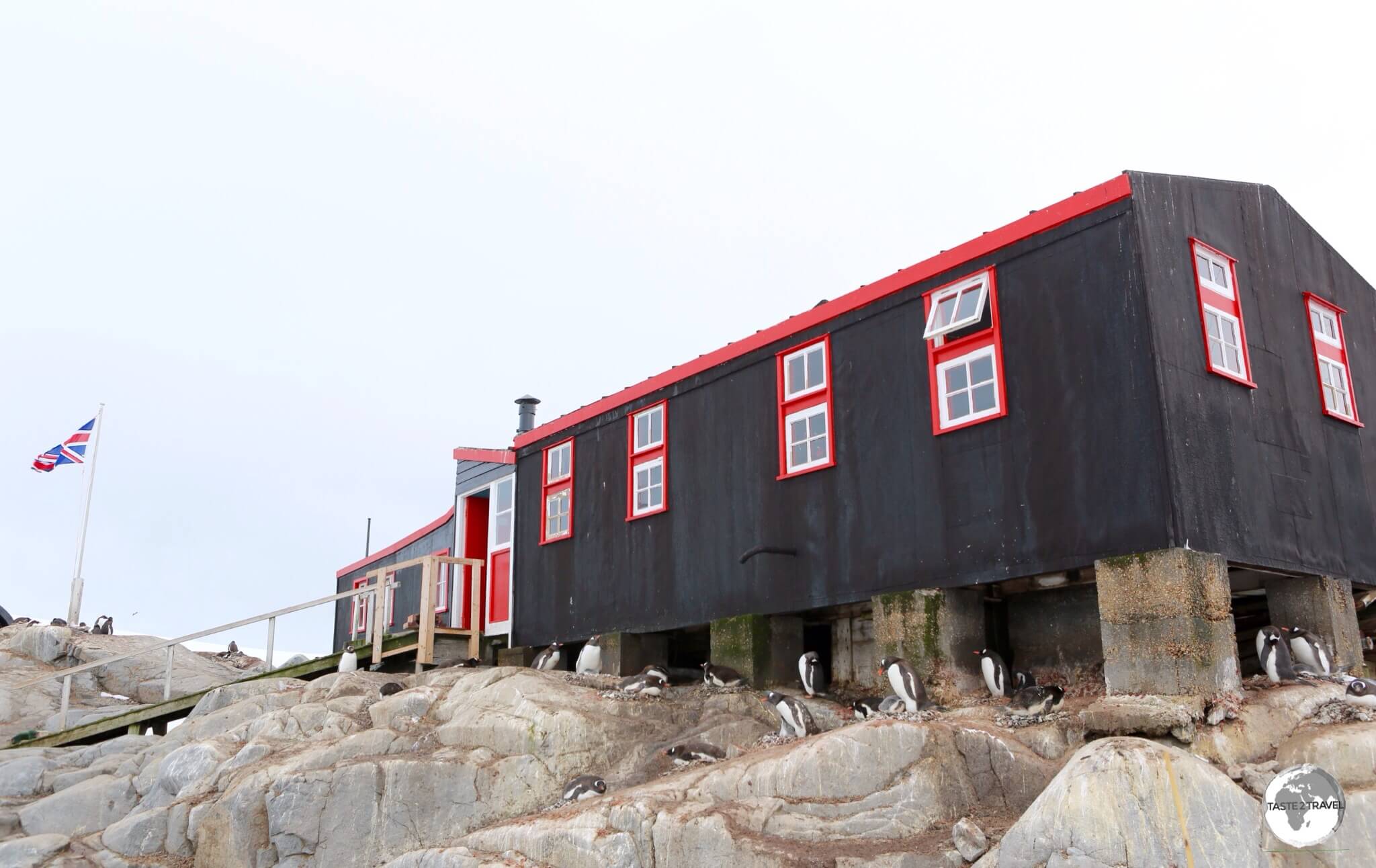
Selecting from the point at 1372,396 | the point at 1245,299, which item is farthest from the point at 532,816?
the point at 1372,396

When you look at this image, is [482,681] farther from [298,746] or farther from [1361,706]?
[1361,706]

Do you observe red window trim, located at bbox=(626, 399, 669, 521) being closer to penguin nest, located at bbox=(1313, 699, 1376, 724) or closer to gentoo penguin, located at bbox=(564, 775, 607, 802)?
gentoo penguin, located at bbox=(564, 775, 607, 802)

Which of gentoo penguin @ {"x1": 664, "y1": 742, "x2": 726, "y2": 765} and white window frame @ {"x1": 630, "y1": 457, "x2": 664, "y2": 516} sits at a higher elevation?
white window frame @ {"x1": 630, "y1": 457, "x2": 664, "y2": 516}

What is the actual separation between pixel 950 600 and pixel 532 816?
5554 millimetres

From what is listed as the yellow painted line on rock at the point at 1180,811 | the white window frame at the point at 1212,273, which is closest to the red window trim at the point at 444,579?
the white window frame at the point at 1212,273

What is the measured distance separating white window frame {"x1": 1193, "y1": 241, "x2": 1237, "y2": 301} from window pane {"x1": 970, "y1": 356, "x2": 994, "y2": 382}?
2561 millimetres

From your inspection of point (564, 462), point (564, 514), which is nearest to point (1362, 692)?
point (564, 514)

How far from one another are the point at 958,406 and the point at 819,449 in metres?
2.43

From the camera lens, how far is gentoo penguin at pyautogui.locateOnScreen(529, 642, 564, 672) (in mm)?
19516

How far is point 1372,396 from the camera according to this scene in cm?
1711

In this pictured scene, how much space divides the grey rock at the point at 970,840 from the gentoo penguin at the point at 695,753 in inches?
161

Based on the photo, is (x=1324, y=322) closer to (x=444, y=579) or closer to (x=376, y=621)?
(x=376, y=621)

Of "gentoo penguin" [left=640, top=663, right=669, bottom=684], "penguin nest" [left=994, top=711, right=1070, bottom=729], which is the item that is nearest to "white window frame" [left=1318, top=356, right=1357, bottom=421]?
"penguin nest" [left=994, top=711, right=1070, bottom=729]

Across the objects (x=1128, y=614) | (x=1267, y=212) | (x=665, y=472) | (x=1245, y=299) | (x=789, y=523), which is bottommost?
(x=1128, y=614)
